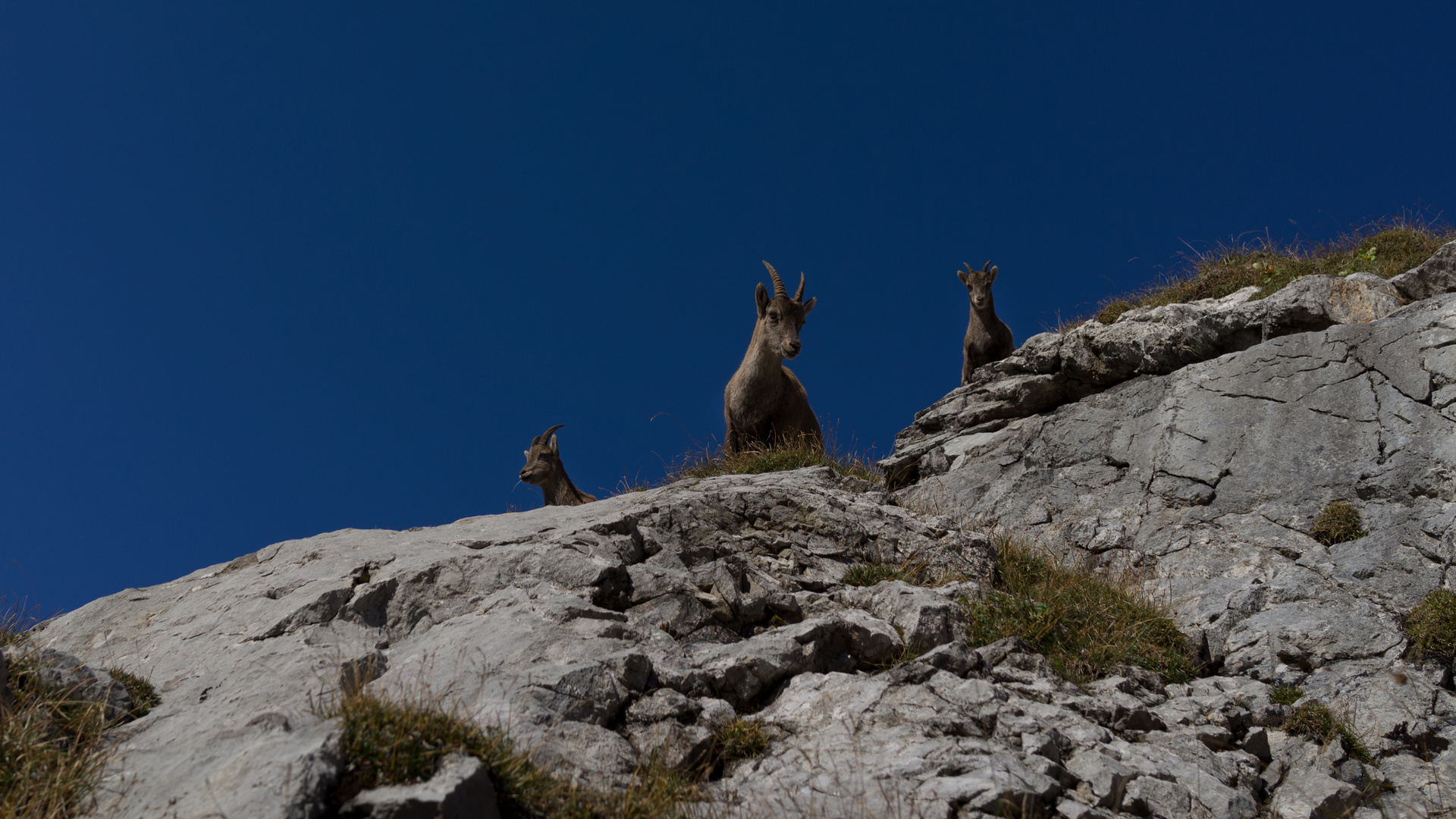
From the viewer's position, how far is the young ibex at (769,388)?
13.4 meters

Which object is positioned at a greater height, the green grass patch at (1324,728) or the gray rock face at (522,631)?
the gray rock face at (522,631)

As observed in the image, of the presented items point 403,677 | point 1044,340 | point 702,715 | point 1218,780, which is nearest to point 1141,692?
point 1218,780

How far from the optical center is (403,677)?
18.1ft

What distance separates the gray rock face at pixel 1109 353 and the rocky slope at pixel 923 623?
7cm

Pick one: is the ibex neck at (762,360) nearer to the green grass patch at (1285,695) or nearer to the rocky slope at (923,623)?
the rocky slope at (923,623)

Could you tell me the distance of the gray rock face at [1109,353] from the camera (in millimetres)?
11016

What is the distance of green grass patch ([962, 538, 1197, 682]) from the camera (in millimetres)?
7031

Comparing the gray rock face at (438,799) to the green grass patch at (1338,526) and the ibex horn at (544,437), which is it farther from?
the ibex horn at (544,437)

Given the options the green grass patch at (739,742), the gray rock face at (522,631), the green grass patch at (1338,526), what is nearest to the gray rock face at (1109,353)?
the green grass patch at (1338,526)

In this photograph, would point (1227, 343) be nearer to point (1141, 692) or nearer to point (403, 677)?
point (1141, 692)

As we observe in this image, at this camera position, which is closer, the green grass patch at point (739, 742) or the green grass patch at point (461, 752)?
the green grass patch at point (461, 752)

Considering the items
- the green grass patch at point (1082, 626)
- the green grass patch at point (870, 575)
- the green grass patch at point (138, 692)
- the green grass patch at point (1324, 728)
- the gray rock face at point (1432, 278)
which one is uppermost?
the gray rock face at point (1432, 278)

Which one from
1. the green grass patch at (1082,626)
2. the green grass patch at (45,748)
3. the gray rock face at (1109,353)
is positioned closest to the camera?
the green grass patch at (45,748)

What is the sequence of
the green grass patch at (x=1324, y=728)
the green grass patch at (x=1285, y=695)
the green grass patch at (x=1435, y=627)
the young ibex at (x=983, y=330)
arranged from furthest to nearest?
the young ibex at (x=983, y=330)
the green grass patch at (x=1435, y=627)
the green grass patch at (x=1285, y=695)
the green grass patch at (x=1324, y=728)
